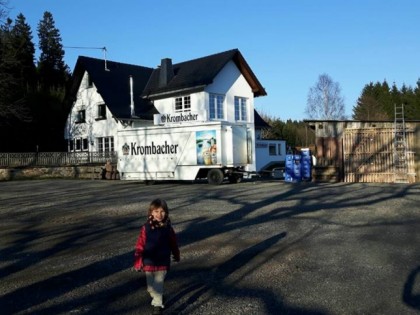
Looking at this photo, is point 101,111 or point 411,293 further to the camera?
point 101,111

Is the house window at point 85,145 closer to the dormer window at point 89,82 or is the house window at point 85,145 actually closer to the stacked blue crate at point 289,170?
the dormer window at point 89,82

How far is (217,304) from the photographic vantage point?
5.66 metres

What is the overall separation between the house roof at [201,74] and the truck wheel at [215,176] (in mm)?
12471

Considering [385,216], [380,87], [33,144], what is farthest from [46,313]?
[380,87]

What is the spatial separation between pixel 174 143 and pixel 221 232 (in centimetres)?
1413

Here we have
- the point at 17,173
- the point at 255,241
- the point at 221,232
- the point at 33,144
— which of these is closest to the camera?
the point at 255,241

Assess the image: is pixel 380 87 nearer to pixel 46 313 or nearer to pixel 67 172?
pixel 67 172

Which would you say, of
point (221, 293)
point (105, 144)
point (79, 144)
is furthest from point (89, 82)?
point (221, 293)

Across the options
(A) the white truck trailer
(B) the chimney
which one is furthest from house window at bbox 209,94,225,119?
(A) the white truck trailer

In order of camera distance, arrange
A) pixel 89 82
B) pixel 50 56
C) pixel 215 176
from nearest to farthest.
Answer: pixel 215 176
pixel 89 82
pixel 50 56

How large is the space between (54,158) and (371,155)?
77.2 feet

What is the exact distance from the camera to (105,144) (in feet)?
130

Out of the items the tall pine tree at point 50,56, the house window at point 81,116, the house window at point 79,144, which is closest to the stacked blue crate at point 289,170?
the house window at point 79,144

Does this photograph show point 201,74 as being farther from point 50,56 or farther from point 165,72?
point 50,56
